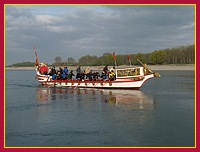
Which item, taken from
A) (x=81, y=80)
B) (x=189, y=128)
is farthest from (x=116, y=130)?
(x=81, y=80)

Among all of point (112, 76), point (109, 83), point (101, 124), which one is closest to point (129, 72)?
point (112, 76)

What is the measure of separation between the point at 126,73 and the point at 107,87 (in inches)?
108

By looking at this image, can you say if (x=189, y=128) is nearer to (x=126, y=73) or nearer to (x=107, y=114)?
(x=107, y=114)

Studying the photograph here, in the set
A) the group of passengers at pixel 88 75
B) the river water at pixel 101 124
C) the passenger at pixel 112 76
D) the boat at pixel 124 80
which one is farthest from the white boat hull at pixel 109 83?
the river water at pixel 101 124

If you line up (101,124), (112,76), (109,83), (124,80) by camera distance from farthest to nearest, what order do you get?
(109,83)
(112,76)
(124,80)
(101,124)

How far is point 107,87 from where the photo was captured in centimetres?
2841

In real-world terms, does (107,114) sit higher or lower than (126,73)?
lower

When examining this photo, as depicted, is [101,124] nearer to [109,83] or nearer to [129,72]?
[129,72]

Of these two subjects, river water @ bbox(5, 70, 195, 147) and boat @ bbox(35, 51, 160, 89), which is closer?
river water @ bbox(5, 70, 195, 147)

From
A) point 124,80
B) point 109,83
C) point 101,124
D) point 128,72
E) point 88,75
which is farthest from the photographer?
point 88,75

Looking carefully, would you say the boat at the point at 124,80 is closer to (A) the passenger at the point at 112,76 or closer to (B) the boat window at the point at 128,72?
(B) the boat window at the point at 128,72

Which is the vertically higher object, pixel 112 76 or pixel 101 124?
pixel 112 76

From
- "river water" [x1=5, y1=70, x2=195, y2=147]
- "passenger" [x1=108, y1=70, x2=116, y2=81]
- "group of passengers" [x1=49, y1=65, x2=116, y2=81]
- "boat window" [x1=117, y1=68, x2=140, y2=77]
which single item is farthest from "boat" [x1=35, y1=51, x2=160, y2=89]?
"river water" [x1=5, y1=70, x2=195, y2=147]

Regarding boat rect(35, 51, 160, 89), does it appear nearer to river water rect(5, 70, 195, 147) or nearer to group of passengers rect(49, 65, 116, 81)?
group of passengers rect(49, 65, 116, 81)
